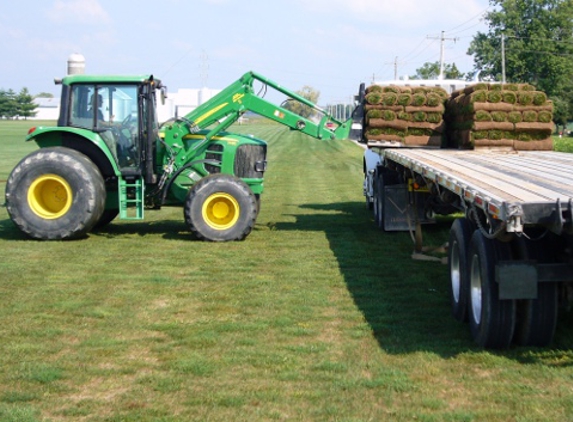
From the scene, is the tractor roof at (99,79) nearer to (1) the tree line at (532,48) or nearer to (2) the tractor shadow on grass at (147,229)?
(2) the tractor shadow on grass at (147,229)

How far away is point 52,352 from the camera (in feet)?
22.5

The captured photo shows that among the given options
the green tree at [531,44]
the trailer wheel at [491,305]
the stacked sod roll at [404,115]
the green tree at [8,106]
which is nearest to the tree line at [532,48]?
the green tree at [531,44]

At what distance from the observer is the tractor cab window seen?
1259cm

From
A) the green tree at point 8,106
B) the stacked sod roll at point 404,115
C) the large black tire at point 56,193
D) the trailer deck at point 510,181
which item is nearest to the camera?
the trailer deck at point 510,181

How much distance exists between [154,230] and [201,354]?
750cm

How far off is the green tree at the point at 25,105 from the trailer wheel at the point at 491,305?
139588 millimetres

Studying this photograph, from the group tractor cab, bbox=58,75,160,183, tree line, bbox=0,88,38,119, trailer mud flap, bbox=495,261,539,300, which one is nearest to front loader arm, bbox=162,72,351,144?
tractor cab, bbox=58,75,160,183

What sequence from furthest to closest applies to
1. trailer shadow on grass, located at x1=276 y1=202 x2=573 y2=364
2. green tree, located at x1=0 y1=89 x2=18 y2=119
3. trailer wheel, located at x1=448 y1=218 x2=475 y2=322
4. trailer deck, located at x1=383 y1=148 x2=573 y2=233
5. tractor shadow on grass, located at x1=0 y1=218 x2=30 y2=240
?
green tree, located at x1=0 y1=89 x2=18 y2=119 → tractor shadow on grass, located at x1=0 y1=218 x2=30 y2=240 → trailer wheel, located at x1=448 y1=218 x2=475 y2=322 → trailer shadow on grass, located at x1=276 y1=202 x2=573 y2=364 → trailer deck, located at x1=383 y1=148 x2=573 y2=233

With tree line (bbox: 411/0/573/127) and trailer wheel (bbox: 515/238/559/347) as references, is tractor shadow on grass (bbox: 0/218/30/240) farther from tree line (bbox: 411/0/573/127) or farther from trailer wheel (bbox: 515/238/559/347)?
tree line (bbox: 411/0/573/127)

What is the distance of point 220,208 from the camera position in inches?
494

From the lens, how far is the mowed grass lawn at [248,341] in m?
5.63

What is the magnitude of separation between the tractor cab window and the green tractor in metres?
0.01

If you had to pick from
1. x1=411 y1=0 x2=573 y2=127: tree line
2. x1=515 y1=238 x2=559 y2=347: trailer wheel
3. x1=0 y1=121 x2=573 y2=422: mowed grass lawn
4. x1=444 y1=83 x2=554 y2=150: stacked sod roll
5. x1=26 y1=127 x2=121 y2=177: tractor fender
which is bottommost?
x1=0 y1=121 x2=573 y2=422: mowed grass lawn

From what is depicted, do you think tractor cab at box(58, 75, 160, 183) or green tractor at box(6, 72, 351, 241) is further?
tractor cab at box(58, 75, 160, 183)
